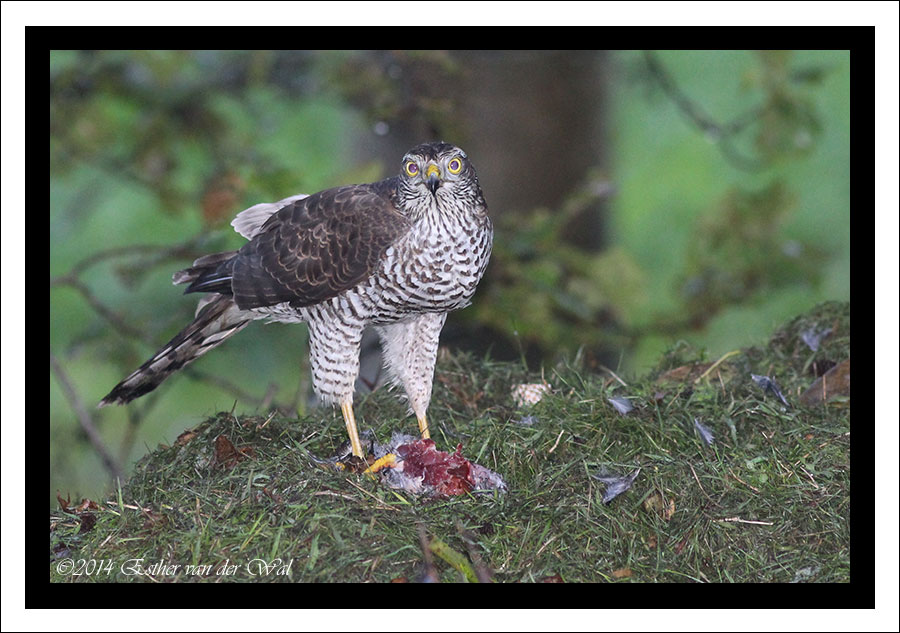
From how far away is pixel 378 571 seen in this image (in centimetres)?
328

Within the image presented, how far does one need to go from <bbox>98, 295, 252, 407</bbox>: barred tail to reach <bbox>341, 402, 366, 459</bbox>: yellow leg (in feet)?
2.78

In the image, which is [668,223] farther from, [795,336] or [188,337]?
[188,337]

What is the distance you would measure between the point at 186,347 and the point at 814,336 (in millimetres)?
3327

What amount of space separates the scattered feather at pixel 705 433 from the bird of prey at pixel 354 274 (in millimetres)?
1148

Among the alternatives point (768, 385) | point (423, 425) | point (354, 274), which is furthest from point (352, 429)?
point (768, 385)

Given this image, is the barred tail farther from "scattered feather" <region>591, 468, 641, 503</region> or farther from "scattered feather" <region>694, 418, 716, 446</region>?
"scattered feather" <region>694, 418, 716, 446</region>

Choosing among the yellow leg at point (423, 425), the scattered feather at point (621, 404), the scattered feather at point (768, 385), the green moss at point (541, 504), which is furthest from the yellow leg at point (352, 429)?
the scattered feather at point (768, 385)

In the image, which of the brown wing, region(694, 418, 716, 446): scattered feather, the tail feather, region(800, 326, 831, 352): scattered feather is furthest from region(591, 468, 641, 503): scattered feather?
the tail feather

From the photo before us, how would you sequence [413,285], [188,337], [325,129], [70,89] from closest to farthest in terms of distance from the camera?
1. [413,285]
2. [188,337]
3. [70,89]
4. [325,129]

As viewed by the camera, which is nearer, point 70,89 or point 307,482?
point 307,482

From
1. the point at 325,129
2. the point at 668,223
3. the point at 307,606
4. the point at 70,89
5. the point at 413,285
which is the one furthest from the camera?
the point at 325,129

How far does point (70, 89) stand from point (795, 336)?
4.52m

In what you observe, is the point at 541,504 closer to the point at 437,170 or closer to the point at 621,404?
the point at 621,404

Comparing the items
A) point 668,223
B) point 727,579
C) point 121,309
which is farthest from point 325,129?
point 727,579
